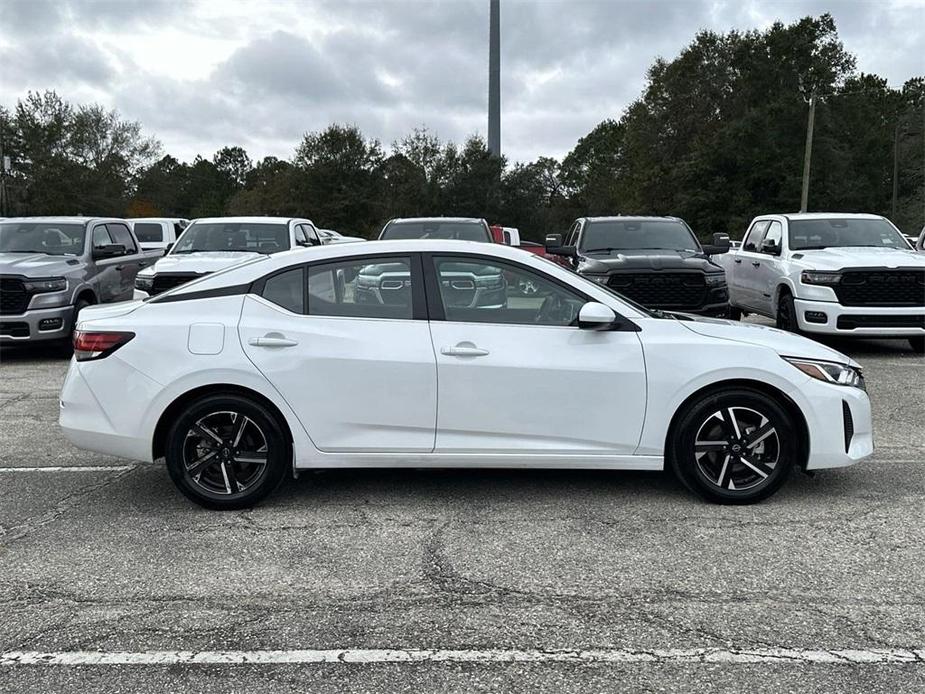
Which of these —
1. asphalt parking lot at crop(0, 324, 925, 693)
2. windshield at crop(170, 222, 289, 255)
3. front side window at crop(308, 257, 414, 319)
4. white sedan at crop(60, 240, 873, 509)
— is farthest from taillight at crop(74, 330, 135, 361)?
windshield at crop(170, 222, 289, 255)

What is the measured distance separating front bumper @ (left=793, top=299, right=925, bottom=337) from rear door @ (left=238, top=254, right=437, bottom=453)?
7206mm

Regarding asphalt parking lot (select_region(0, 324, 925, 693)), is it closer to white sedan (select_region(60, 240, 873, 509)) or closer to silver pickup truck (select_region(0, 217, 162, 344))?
white sedan (select_region(60, 240, 873, 509))

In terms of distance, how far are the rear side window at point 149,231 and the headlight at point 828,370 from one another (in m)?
20.2

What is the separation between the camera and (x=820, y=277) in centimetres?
1078

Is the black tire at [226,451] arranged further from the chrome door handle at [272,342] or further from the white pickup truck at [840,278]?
the white pickup truck at [840,278]

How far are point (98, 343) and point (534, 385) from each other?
250 centimetres

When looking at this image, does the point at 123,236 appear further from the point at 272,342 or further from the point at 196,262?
the point at 272,342

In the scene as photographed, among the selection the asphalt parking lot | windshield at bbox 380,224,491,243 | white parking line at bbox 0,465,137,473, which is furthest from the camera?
windshield at bbox 380,224,491,243

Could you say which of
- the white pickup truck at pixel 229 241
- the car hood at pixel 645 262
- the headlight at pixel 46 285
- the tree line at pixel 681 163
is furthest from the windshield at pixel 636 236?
the tree line at pixel 681 163

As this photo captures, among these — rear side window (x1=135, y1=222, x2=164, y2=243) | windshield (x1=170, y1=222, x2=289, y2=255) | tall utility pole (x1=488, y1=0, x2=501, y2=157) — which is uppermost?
tall utility pole (x1=488, y1=0, x2=501, y2=157)

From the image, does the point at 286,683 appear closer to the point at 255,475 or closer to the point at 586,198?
the point at 255,475

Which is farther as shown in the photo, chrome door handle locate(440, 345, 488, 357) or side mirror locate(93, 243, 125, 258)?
side mirror locate(93, 243, 125, 258)

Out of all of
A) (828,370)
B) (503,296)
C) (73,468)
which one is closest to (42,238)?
(73,468)

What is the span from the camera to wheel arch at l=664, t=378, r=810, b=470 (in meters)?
5.03
